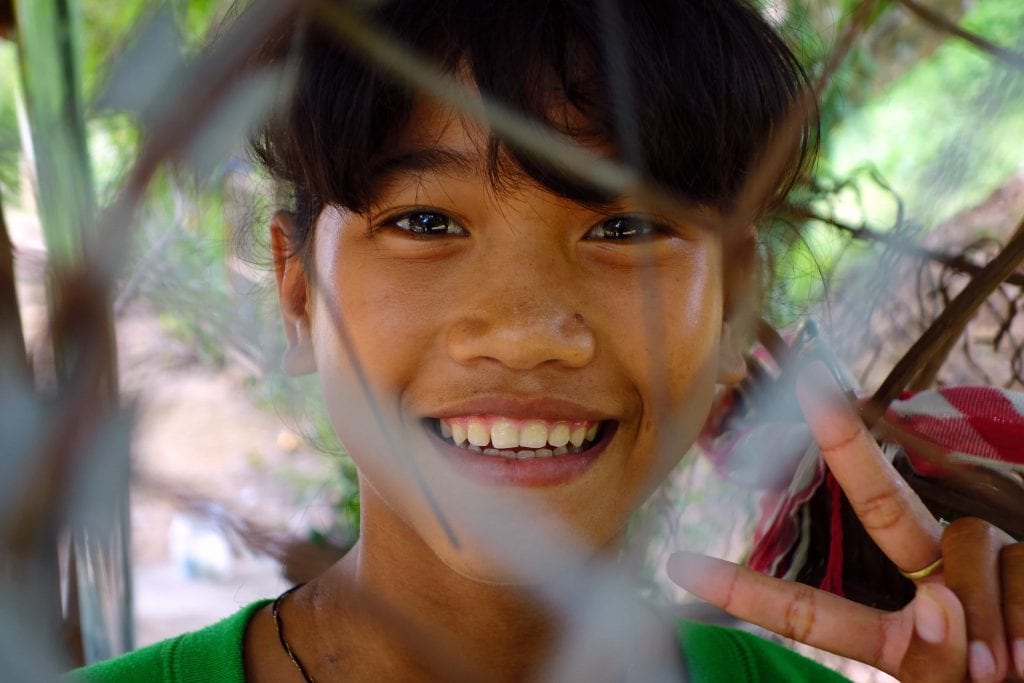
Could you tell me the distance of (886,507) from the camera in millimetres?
706

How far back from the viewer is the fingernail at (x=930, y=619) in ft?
2.14

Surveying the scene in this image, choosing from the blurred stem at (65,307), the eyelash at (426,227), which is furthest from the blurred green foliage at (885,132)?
the blurred stem at (65,307)

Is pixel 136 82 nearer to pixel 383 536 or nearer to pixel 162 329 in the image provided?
pixel 162 329

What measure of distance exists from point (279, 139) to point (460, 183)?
17cm

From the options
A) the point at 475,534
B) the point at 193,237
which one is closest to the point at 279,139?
the point at 193,237

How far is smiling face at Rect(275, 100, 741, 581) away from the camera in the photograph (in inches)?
29.7

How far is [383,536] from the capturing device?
0.93 meters

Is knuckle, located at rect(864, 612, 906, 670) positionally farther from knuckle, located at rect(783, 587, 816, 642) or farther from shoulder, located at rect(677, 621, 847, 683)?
shoulder, located at rect(677, 621, 847, 683)

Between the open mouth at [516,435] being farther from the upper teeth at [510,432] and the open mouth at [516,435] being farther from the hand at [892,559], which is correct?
the hand at [892,559]

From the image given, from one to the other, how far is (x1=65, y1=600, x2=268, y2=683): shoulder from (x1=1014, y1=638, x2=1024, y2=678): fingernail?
563 mm

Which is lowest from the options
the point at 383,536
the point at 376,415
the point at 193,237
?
the point at 383,536

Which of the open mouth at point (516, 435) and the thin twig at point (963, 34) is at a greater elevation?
the thin twig at point (963, 34)

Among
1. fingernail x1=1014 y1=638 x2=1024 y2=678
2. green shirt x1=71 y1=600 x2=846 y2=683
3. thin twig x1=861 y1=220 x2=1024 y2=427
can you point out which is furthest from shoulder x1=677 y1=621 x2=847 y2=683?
fingernail x1=1014 y1=638 x2=1024 y2=678

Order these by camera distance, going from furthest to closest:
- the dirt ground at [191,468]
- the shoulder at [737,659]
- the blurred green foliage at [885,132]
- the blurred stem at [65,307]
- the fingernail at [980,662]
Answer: the shoulder at [737,659] → the blurred green foliage at [885,132] → the fingernail at [980,662] → the dirt ground at [191,468] → the blurred stem at [65,307]
